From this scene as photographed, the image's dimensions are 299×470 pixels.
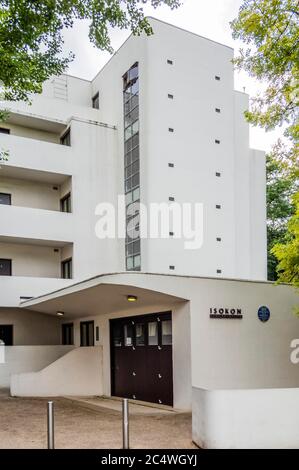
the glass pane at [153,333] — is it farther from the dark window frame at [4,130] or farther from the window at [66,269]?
the dark window frame at [4,130]

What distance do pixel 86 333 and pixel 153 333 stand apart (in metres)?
5.61

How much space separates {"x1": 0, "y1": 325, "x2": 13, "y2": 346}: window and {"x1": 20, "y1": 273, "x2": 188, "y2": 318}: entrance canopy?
5800 millimetres

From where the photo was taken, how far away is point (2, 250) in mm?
23953

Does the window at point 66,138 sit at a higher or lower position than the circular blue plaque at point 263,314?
higher

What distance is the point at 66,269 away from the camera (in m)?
25.2

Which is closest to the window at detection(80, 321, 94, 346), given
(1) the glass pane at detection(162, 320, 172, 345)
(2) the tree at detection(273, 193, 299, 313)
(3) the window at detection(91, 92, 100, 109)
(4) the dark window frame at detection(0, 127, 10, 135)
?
(1) the glass pane at detection(162, 320, 172, 345)

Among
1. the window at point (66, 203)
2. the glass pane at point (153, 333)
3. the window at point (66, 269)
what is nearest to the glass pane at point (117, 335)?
the glass pane at point (153, 333)

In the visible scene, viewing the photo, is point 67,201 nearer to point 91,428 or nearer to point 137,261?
point 137,261

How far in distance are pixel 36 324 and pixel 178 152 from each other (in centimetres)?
1070

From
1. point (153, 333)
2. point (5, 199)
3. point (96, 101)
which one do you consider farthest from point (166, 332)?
point (96, 101)

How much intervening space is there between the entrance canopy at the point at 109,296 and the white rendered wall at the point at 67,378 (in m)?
1.64

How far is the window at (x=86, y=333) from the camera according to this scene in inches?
744

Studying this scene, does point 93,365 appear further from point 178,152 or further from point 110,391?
point 178,152

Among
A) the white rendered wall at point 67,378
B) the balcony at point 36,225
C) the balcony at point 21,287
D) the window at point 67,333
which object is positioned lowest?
the white rendered wall at point 67,378
